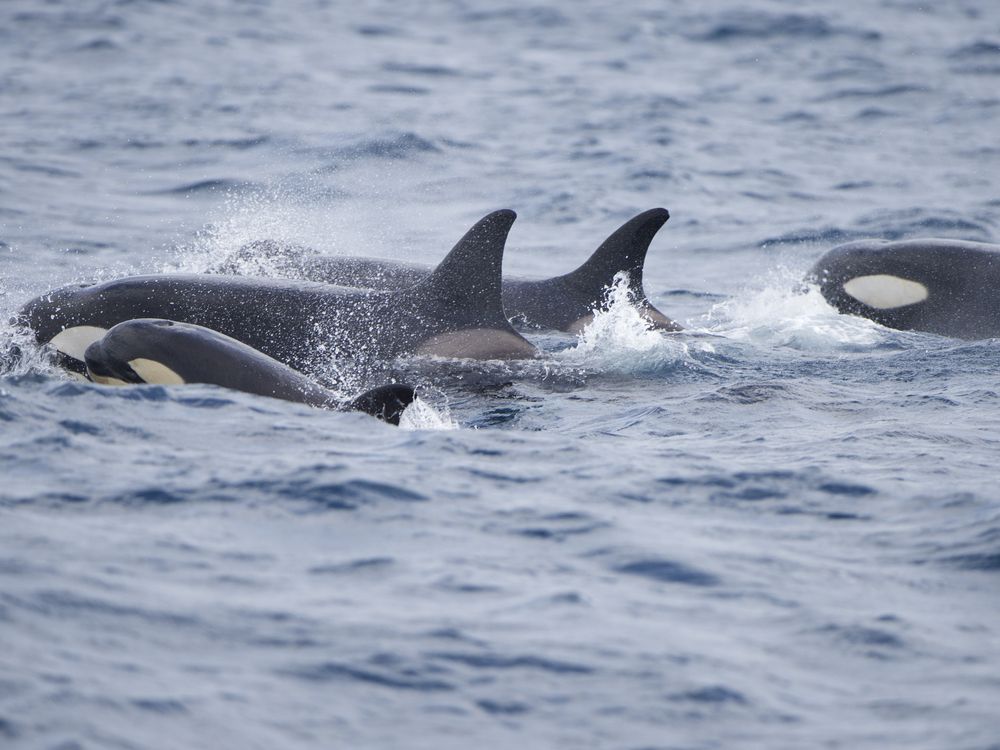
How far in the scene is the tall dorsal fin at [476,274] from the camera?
34.1 ft

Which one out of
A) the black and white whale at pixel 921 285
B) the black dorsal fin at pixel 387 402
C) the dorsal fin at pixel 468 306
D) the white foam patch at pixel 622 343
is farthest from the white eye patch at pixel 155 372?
the black and white whale at pixel 921 285

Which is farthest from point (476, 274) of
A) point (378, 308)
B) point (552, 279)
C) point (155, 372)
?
point (155, 372)

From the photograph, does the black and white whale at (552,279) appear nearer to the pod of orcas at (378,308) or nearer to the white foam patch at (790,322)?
the pod of orcas at (378,308)

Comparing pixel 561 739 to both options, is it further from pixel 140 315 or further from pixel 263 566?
pixel 140 315

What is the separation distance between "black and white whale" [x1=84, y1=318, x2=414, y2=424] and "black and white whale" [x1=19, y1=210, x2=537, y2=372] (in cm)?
111

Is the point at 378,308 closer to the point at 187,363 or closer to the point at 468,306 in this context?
the point at 468,306

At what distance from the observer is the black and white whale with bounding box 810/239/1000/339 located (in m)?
12.3

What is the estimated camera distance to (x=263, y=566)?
21.7 ft

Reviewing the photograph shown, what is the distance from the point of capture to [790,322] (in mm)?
12703

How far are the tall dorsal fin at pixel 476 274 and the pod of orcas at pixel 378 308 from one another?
0.4 inches

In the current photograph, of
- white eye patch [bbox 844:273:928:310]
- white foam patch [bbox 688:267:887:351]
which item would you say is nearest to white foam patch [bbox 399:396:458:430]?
white foam patch [bbox 688:267:887:351]

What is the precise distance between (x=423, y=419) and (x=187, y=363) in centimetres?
153

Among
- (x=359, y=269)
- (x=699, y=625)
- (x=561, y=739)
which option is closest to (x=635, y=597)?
(x=699, y=625)

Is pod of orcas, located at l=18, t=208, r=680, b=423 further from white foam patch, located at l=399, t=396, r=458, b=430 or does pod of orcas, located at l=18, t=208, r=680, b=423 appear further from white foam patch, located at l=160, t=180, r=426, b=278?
white foam patch, located at l=160, t=180, r=426, b=278
